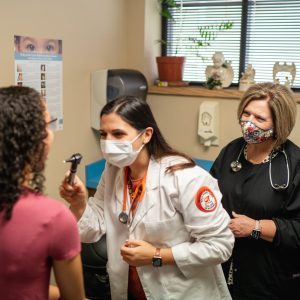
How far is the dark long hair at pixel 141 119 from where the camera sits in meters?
1.36

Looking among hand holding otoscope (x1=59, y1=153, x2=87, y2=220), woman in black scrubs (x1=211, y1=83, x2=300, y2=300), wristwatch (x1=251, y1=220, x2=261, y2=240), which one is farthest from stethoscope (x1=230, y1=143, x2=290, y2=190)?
hand holding otoscope (x1=59, y1=153, x2=87, y2=220)

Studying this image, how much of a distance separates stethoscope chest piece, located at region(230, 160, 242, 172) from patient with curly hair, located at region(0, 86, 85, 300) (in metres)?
1.00

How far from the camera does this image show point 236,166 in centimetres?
169

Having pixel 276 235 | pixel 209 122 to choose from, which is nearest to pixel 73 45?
pixel 209 122

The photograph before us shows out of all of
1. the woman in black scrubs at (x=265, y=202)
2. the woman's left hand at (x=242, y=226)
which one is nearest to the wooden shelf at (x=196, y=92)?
A: the woman in black scrubs at (x=265, y=202)

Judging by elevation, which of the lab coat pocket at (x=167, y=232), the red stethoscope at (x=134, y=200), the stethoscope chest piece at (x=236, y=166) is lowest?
the lab coat pocket at (x=167, y=232)

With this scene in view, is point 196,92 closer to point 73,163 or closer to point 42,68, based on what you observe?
point 42,68

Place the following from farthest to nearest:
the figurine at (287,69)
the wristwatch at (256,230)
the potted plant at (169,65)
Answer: the potted plant at (169,65)
the figurine at (287,69)
the wristwatch at (256,230)

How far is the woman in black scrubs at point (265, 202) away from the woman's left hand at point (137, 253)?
0.42 m

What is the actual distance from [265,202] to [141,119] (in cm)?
62

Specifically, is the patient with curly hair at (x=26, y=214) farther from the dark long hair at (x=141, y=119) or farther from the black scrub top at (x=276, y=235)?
the black scrub top at (x=276, y=235)

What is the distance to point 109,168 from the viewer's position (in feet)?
4.97

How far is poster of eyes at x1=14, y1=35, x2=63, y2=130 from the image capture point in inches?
77.1

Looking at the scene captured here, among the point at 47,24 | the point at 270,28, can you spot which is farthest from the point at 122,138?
the point at 270,28
